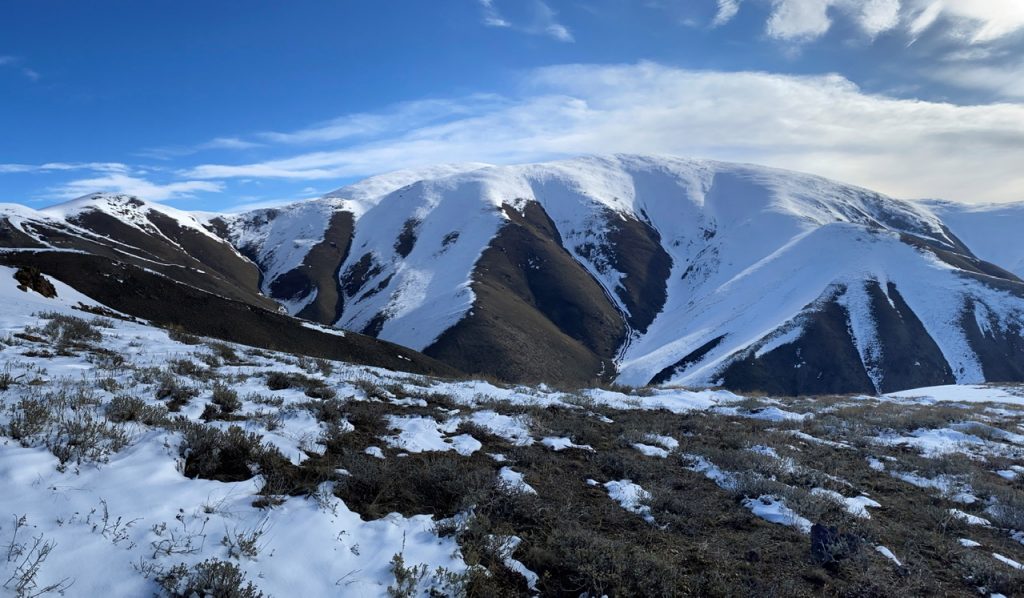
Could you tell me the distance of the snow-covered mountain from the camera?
7256cm

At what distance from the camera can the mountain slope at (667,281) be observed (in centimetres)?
7225

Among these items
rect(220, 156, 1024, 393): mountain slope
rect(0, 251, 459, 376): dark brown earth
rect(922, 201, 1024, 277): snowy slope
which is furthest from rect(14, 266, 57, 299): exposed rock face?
rect(922, 201, 1024, 277): snowy slope

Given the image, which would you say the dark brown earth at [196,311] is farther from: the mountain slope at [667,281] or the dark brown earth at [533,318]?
the mountain slope at [667,281]

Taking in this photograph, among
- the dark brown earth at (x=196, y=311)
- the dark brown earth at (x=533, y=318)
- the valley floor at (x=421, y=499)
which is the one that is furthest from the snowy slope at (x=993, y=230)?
the valley floor at (x=421, y=499)

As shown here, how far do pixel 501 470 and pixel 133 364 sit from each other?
7646 mm

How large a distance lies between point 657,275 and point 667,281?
110 inches

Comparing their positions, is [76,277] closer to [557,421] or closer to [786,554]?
[557,421]

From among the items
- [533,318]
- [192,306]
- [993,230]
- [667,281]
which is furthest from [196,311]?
[993,230]

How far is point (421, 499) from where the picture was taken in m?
5.89

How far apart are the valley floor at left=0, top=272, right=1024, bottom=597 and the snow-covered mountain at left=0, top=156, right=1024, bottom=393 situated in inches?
2388

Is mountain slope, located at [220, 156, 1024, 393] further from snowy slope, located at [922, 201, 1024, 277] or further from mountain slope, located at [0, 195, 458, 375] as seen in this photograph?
mountain slope, located at [0, 195, 458, 375]

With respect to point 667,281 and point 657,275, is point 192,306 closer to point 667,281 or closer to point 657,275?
point 657,275

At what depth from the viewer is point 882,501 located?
802 centimetres

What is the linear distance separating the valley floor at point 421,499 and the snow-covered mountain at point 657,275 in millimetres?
60643
